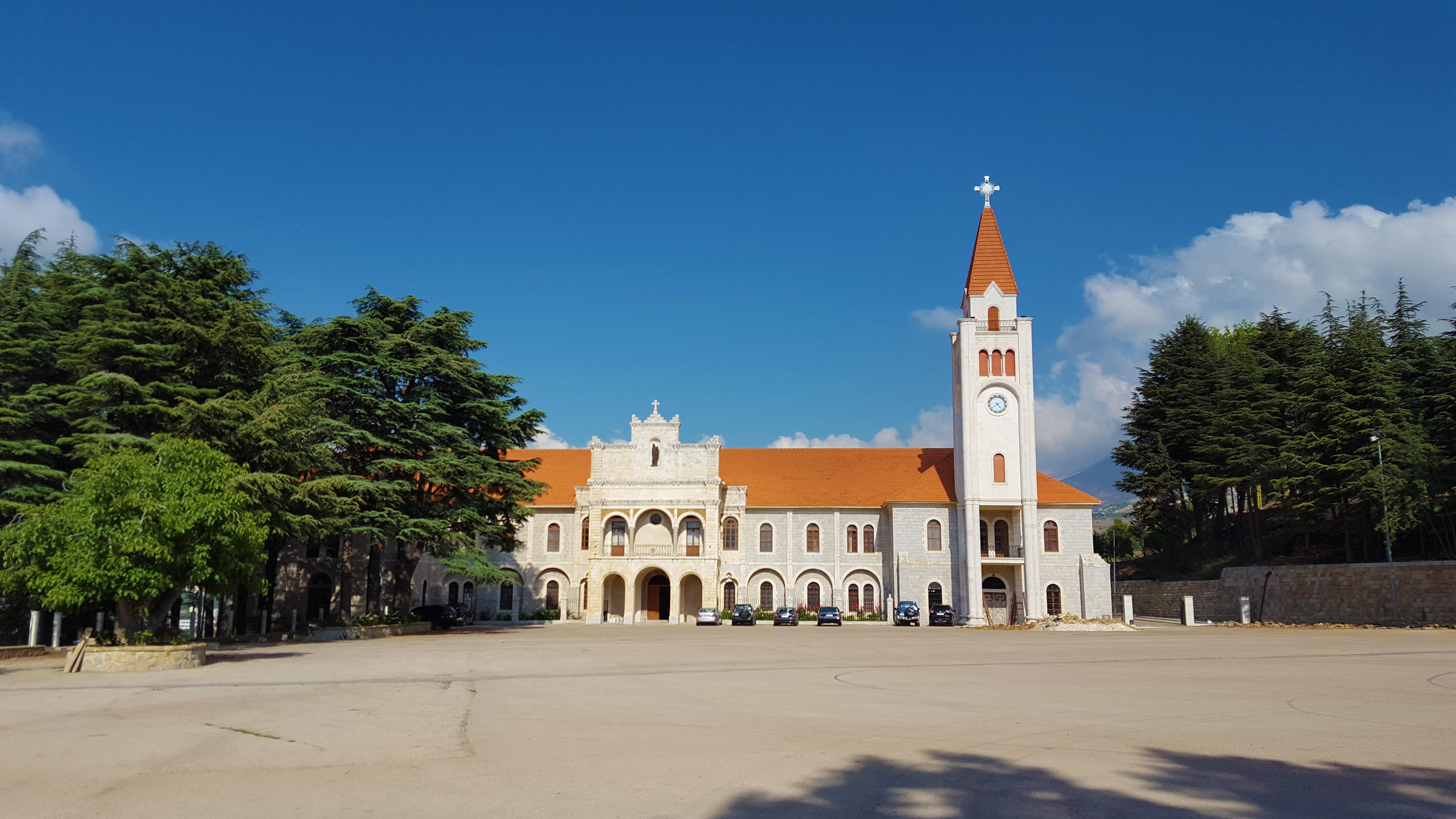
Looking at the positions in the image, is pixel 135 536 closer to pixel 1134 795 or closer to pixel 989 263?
pixel 1134 795

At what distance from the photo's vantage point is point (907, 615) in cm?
4772

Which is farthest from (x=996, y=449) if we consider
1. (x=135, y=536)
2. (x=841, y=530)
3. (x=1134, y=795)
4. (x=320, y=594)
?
(x=1134, y=795)

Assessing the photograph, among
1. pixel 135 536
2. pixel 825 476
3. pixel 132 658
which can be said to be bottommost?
pixel 132 658

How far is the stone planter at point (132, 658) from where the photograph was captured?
60.4 ft

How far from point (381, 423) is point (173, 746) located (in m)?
27.7

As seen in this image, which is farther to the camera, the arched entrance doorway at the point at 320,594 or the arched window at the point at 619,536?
the arched window at the point at 619,536

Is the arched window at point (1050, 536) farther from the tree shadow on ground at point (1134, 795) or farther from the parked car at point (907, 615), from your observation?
the tree shadow on ground at point (1134, 795)

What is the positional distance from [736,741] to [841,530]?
43424mm

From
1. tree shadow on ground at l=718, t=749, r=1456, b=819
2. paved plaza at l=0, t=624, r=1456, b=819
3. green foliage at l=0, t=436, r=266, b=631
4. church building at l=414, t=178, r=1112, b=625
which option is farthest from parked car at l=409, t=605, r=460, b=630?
tree shadow on ground at l=718, t=749, r=1456, b=819

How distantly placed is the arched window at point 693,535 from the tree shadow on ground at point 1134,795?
146 ft

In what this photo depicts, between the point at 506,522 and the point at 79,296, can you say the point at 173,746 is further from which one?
the point at 506,522

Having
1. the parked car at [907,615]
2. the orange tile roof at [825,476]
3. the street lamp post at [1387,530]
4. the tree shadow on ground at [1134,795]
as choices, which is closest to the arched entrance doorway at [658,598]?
the orange tile roof at [825,476]

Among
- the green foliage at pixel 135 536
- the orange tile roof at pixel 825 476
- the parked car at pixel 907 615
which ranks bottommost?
the parked car at pixel 907 615

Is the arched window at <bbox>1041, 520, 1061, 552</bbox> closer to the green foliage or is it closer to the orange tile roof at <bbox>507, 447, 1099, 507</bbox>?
the orange tile roof at <bbox>507, 447, 1099, 507</bbox>
